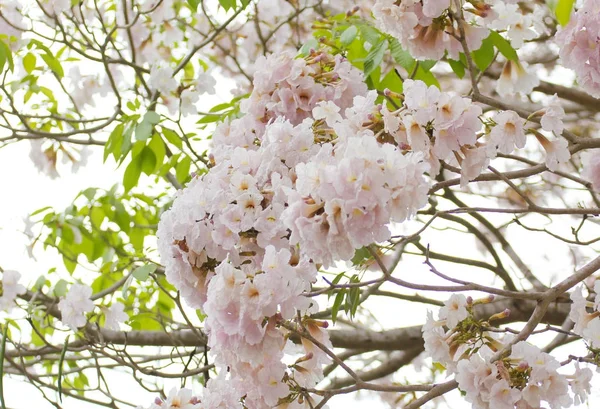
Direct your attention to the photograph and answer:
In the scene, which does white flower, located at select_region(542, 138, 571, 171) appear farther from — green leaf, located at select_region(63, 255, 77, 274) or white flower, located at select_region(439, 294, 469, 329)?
green leaf, located at select_region(63, 255, 77, 274)

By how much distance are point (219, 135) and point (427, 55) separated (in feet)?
1.30

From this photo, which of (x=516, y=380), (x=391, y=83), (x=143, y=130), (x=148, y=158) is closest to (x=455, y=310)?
(x=516, y=380)

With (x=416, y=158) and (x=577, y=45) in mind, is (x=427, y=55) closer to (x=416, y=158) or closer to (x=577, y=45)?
(x=577, y=45)

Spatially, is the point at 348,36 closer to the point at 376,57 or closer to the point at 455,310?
the point at 376,57

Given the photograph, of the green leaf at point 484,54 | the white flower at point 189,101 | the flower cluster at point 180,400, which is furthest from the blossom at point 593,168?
the white flower at point 189,101

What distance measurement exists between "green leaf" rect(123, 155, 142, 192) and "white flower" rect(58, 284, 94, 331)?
1.05 ft

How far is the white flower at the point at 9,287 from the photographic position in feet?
7.29

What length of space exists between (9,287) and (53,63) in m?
0.66

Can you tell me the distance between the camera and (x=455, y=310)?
1.27 metres

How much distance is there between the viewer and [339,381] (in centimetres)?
250

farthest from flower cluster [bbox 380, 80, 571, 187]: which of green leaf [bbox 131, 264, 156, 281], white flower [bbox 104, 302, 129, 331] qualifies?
white flower [bbox 104, 302, 129, 331]

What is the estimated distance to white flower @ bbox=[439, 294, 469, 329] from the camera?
4.16 ft

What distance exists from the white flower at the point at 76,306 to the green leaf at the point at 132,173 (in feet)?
1.05

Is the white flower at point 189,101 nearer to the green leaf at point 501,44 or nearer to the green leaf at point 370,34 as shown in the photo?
the green leaf at point 370,34
